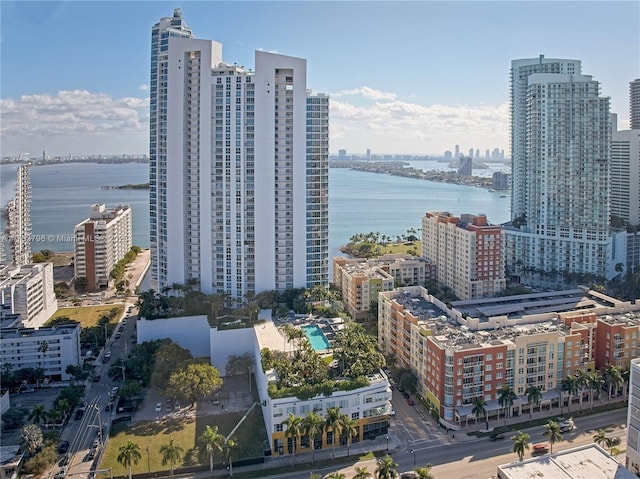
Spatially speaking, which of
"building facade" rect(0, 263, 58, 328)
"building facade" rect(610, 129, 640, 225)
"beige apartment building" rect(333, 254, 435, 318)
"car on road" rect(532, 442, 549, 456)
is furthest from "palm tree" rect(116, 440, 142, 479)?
"building facade" rect(610, 129, 640, 225)

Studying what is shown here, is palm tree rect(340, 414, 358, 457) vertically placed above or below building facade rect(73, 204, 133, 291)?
below

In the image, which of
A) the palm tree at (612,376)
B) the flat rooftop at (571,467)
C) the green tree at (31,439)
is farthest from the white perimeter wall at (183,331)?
the palm tree at (612,376)

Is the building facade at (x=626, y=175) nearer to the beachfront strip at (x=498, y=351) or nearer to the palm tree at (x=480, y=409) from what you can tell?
the beachfront strip at (x=498, y=351)

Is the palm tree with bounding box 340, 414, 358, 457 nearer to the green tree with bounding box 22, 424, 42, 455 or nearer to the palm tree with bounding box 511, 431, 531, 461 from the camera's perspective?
the palm tree with bounding box 511, 431, 531, 461

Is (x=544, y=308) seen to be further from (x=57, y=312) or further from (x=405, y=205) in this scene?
(x=405, y=205)

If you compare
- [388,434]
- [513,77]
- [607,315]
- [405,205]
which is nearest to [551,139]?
[513,77]

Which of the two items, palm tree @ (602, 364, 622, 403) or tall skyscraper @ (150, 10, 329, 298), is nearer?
palm tree @ (602, 364, 622, 403)
